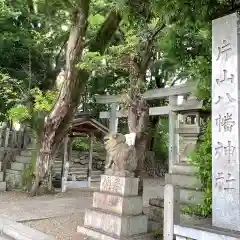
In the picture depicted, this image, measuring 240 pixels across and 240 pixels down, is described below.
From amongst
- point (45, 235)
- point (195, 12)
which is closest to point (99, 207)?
point (45, 235)

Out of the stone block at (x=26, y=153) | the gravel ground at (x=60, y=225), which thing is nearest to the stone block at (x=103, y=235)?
the gravel ground at (x=60, y=225)

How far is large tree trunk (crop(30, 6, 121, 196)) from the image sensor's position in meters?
10.5

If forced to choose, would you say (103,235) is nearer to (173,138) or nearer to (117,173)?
(117,173)

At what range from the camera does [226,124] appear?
454 centimetres

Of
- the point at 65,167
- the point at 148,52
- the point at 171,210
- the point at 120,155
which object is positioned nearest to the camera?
the point at 171,210

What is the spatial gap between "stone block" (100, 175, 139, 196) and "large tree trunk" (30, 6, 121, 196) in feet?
17.3

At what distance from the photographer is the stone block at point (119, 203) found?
5.80m

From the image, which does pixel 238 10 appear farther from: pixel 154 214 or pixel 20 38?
pixel 20 38

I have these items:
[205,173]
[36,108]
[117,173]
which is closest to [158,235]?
[117,173]

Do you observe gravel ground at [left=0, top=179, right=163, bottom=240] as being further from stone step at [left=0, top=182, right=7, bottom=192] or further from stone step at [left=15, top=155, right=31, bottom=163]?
stone step at [left=15, top=155, right=31, bottom=163]

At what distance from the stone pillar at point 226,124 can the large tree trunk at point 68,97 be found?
6.34 meters

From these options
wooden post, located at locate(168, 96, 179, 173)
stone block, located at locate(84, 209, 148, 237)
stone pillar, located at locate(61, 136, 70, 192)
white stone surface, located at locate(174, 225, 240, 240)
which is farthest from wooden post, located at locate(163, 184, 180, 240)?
stone pillar, located at locate(61, 136, 70, 192)

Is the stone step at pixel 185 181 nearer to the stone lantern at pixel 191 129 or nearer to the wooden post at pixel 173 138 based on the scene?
the stone lantern at pixel 191 129

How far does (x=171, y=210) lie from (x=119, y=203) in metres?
1.25
